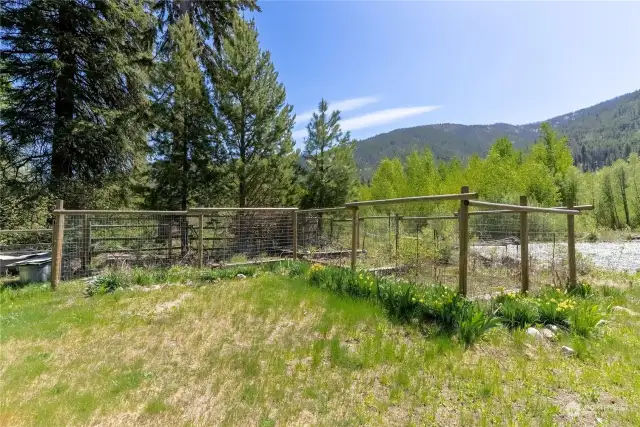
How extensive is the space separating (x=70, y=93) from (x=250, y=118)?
5.37 metres

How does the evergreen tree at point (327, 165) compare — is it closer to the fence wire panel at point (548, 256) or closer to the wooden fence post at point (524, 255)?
the fence wire panel at point (548, 256)

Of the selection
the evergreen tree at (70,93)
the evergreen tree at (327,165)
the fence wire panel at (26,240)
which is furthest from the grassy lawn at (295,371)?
the evergreen tree at (327,165)

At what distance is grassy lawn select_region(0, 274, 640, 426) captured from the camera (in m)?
2.46

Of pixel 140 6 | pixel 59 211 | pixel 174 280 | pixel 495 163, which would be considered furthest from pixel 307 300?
pixel 495 163

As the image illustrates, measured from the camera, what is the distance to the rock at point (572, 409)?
245cm

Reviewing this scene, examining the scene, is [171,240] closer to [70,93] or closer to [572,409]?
[70,93]

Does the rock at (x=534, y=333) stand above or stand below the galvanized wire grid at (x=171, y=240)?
below

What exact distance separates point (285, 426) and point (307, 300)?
2.78 meters

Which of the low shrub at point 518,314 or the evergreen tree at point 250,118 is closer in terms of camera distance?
the low shrub at point 518,314

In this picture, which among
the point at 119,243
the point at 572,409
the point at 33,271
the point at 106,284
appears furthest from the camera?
the point at 119,243

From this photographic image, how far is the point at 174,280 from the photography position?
22.1ft

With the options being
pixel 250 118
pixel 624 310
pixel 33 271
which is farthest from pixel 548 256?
pixel 33 271

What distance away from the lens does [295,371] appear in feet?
10.2

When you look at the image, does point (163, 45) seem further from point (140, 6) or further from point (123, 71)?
point (123, 71)
